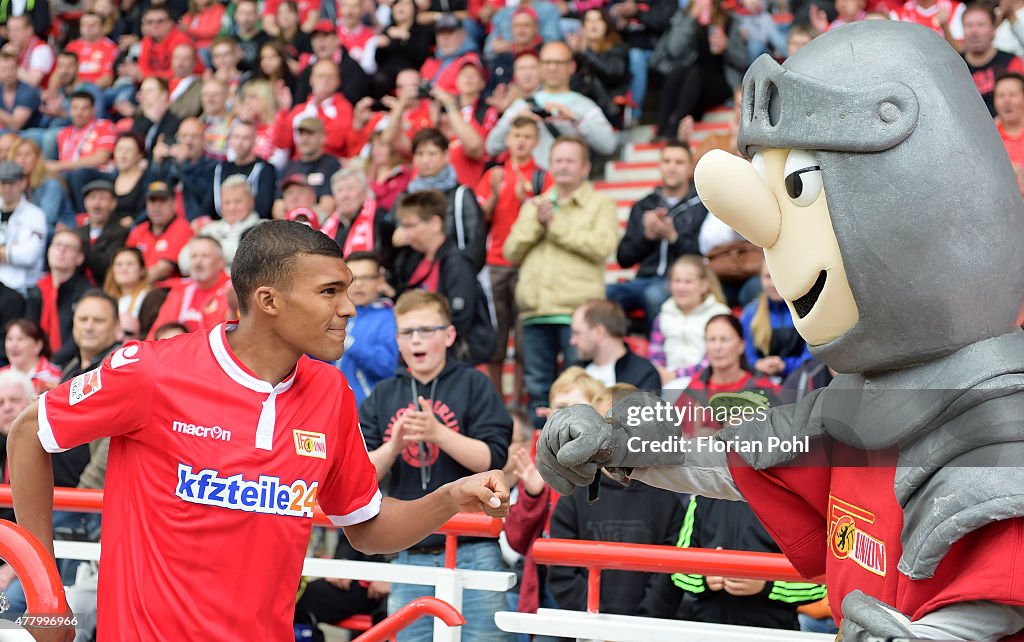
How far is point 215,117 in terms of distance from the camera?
9.96m

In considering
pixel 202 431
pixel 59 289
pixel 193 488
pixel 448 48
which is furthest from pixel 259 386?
pixel 448 48

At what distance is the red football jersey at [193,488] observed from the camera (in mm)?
2615

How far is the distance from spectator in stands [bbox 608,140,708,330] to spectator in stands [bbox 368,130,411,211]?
59.8 inches

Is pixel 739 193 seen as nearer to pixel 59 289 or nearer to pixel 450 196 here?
pixel 450 196

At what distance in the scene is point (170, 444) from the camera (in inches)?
105

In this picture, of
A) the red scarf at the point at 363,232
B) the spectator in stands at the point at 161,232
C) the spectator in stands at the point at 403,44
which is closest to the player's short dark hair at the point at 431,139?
the red scarf at the point at 363,232

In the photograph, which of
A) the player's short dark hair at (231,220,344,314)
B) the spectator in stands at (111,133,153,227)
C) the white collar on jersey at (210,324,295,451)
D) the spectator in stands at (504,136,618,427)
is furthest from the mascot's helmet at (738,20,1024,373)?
the spectator in stands at (111,133,153,227)

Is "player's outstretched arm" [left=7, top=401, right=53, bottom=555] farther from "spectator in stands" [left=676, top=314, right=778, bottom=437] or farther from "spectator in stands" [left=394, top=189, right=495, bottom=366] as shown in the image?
"spectator in stands" [left=394, top=189, right=495, bottom=366]

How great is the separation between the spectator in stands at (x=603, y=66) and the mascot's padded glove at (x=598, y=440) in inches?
237

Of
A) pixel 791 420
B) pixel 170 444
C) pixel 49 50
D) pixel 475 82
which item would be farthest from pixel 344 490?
pixel 49 50

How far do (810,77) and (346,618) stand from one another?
3045 millimetres

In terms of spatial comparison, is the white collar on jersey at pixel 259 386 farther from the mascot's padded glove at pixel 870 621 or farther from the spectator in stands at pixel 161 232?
the spectator in stands at pixel 161 232

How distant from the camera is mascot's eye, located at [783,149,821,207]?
2494mm

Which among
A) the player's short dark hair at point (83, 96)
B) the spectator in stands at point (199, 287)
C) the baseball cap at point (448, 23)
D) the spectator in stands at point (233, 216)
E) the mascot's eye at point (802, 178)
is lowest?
the mascot's eye at point (802, 178)
